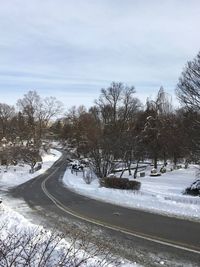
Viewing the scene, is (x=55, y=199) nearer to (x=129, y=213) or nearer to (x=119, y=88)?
(x=129, y=213)

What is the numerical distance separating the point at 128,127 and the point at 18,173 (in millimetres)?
27593

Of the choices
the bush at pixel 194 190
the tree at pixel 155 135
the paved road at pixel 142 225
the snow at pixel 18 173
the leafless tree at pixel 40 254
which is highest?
the tree at pixel 155 135

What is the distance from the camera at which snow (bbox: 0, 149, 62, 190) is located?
1788 inches

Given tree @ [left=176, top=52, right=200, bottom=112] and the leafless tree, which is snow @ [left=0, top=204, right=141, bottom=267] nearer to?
the leafless tree

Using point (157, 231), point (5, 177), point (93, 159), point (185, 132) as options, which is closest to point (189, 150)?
point (185, 132)

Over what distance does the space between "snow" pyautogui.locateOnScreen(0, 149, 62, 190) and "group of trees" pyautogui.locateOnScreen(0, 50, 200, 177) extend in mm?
6722

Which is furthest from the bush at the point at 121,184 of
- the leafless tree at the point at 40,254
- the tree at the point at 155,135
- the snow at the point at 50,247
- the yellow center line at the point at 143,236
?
the tree at the point at 155,135

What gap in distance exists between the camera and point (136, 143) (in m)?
50.2

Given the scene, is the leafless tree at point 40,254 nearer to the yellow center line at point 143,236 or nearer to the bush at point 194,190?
the yellow center line at point 143,236

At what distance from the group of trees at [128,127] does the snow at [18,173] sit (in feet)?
22.1

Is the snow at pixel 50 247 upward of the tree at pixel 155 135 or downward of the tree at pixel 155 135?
downward

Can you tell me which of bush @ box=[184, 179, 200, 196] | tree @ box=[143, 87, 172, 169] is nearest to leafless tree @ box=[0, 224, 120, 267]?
bush @ box=[184, 179, 200, 196]

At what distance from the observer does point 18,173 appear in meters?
62.1

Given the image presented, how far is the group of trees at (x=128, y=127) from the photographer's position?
117ft
